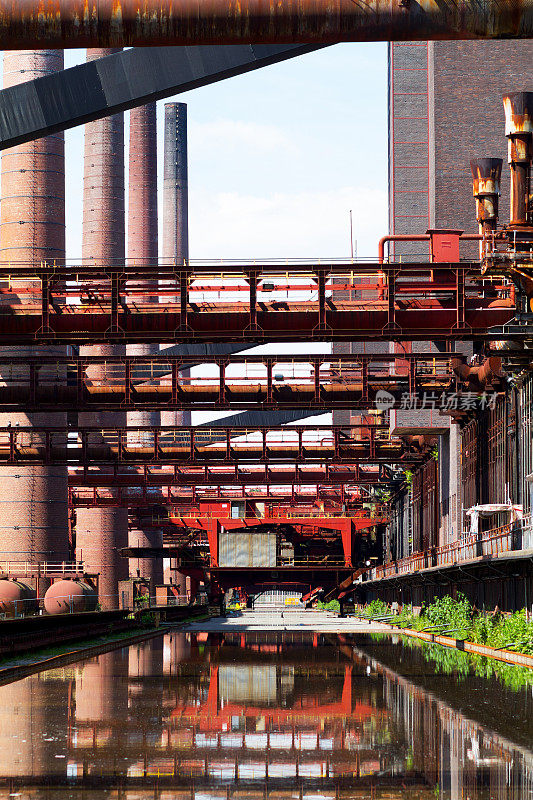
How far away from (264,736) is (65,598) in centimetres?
3275

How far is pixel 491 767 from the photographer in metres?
9.56

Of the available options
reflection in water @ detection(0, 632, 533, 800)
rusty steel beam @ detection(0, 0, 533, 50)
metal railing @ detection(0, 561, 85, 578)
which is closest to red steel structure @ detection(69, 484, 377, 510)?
metal railing @ detection(0, 561, 85, 578)

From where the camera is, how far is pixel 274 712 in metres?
14.1

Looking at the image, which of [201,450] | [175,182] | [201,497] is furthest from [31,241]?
[175,182]

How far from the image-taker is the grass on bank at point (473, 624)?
2450cm

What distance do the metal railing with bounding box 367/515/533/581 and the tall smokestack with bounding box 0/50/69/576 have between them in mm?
15485

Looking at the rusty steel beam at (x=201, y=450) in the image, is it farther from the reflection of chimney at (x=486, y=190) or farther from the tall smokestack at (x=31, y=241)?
the reflection of chimney at (x=486, y=190)

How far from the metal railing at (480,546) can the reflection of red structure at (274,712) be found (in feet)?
37.9

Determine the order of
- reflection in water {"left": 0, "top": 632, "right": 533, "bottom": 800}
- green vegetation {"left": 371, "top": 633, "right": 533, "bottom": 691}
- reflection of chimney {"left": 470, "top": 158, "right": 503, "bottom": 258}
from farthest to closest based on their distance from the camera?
reflection of chimney {"left": 470, "top": 158, "right": 503, "bottom": 258}
green vegetation {"left": 371, "top": 633, "right": 533, "bottom": 691}
reflection in water {"left": 0, "top": 632, "right": 533, "bottom": 800}

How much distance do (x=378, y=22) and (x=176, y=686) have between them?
1199 centimetres

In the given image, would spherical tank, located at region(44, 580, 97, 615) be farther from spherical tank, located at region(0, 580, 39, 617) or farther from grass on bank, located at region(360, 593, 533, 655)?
grass on bank, located at region(360, 593, 533, 655)

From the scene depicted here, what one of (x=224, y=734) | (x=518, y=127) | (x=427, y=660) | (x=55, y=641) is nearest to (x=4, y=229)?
(x=55, y=641)

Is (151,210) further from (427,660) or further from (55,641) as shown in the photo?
(427,660)

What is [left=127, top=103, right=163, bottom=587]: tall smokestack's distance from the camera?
72000 millimetres
